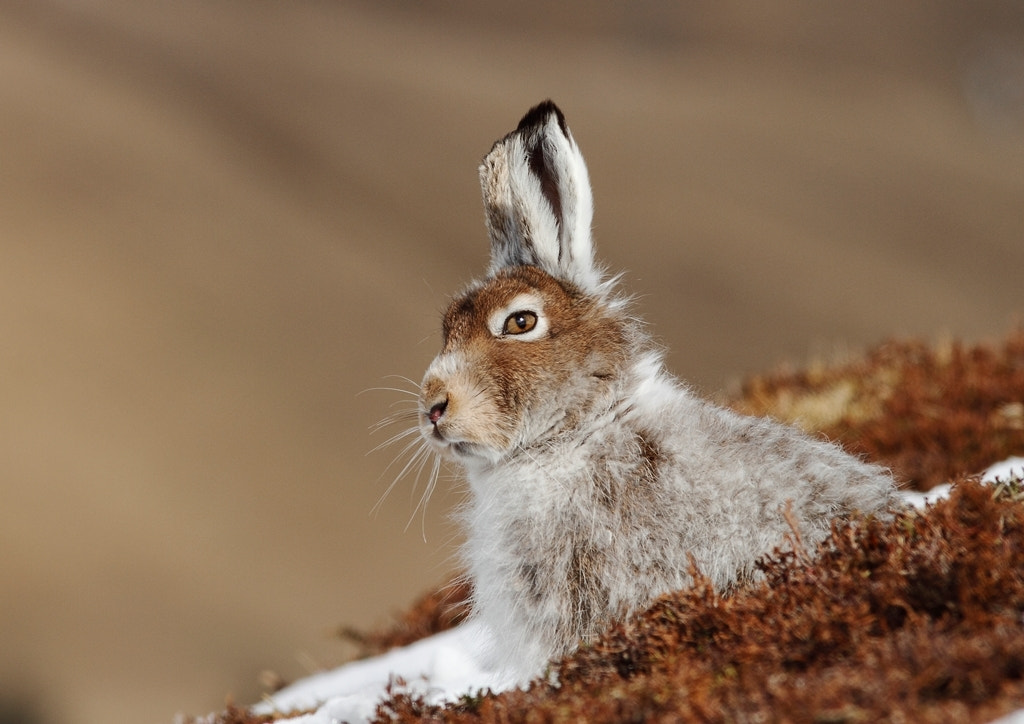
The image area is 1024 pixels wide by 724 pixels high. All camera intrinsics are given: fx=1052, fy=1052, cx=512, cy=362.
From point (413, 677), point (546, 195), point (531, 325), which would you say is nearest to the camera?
point (531, 325)

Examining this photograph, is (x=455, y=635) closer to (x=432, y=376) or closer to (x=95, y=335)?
(x=432, y=376)

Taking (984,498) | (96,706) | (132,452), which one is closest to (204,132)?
(132,452)

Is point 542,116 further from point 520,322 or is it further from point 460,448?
point 460,448

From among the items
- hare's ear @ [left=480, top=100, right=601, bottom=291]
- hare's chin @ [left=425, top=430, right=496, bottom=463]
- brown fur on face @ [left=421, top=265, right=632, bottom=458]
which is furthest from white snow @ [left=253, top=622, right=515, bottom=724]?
hare's ear @ [left=480, top=100, right=601, bottom=291]

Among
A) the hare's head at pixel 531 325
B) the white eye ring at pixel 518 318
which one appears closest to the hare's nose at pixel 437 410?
the hare's head at pixel 531 325

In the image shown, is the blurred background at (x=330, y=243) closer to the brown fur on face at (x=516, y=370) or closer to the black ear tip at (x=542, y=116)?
the brown fur on face at (x=516, y=370)

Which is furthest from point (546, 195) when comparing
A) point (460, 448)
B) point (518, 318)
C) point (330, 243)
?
point (330, 243)

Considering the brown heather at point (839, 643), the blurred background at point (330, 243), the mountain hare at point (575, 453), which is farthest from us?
the blurred background at point (330, 243)
